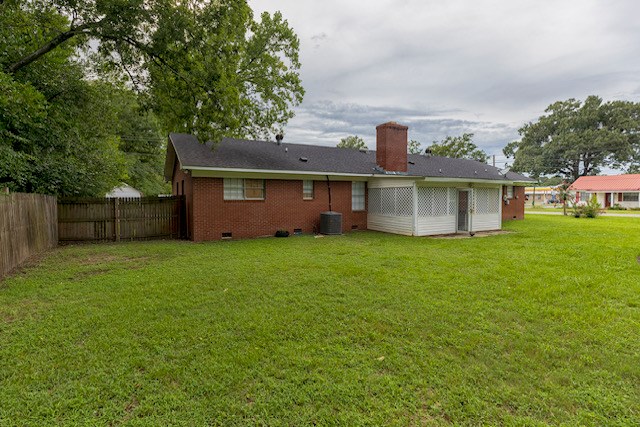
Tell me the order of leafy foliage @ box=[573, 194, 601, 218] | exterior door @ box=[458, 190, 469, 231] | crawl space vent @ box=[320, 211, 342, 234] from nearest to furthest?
crawl space vent @ box=[320, 211, 342, 234]
exterior door @ box=[458, 190, 469, 231]
leafy foliage @ box=[573, 194, 601, 218]

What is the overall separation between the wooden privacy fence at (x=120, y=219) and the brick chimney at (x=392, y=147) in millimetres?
9684

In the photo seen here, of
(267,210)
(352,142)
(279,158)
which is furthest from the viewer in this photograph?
(352,142)

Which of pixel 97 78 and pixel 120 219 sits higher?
pixel 97 78

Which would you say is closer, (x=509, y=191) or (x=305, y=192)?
(x=305, y=192)

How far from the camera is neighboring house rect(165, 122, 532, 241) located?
11.7m

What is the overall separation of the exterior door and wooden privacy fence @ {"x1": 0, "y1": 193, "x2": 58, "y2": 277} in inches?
583

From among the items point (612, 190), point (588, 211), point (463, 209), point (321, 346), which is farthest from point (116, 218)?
point (612, 190)

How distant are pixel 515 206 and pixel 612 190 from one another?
85.8ft

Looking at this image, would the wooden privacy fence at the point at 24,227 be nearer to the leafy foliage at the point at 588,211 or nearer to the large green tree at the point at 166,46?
the large green tree at the point at 166,46

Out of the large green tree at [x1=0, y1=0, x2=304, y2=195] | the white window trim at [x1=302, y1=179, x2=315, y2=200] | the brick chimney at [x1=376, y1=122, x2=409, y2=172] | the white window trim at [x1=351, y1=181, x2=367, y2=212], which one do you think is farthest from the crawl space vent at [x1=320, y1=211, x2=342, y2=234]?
the large green tree at [x1=0, y1=0, x2=304, y2=195]

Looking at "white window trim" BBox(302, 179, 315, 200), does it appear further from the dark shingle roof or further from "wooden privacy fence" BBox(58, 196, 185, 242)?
"wooden privacy fence" BBox(58, 196, 185, 242)

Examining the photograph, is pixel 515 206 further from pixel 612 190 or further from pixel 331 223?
pixel 612 190

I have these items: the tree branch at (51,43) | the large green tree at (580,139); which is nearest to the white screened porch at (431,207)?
the tree branch at (51,43)

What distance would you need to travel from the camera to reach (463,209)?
1436 cm
